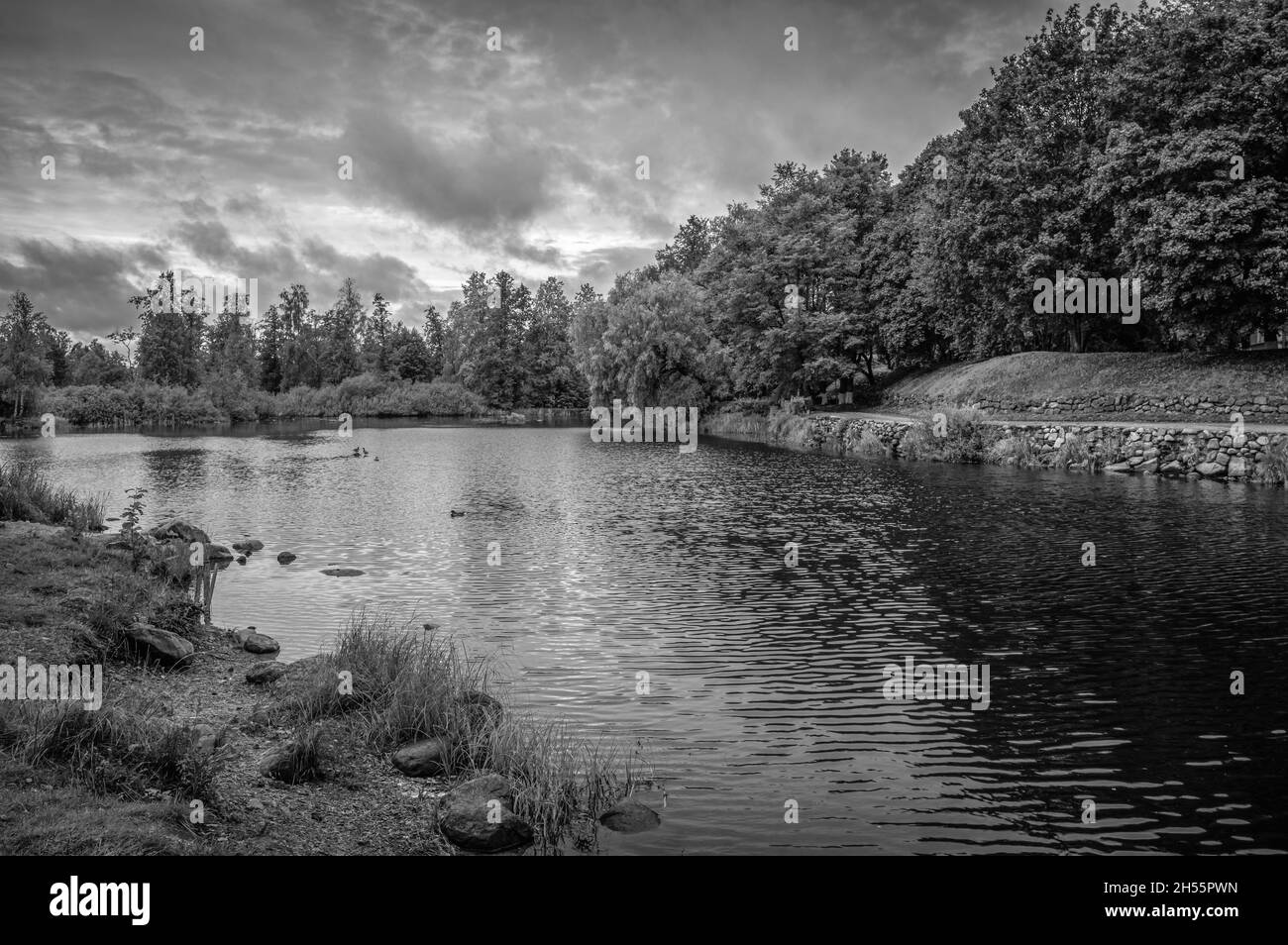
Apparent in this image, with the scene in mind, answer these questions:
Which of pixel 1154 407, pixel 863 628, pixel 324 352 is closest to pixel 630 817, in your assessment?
pixel 863 628

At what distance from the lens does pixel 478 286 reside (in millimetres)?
149625

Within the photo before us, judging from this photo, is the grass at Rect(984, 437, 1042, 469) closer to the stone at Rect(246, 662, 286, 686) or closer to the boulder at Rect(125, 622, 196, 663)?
the stone at Rect(246, 662, 286, 686)

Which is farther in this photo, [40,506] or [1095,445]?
[1095,445]

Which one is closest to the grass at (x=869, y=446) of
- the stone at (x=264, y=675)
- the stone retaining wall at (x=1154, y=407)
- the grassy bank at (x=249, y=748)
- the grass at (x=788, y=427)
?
the grass at (x=788, y=427)

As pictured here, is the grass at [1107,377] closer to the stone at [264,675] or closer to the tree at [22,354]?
the stone at [264,675]

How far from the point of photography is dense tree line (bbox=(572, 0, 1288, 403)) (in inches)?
1559

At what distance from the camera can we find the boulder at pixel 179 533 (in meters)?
22.0

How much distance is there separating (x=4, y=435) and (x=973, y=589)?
264 ft

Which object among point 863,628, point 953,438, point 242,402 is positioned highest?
point 242,402

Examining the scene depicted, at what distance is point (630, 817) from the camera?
322 inches

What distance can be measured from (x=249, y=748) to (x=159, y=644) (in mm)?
3795

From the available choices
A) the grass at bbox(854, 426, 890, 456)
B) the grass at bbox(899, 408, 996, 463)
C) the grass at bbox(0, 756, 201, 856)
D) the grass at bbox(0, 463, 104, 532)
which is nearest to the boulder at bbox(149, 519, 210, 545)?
the grass at bbox(0, 463, 104, 532)

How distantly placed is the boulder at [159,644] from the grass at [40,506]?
10.00 m

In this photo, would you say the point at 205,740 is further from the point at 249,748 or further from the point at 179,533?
the point at 179,533
